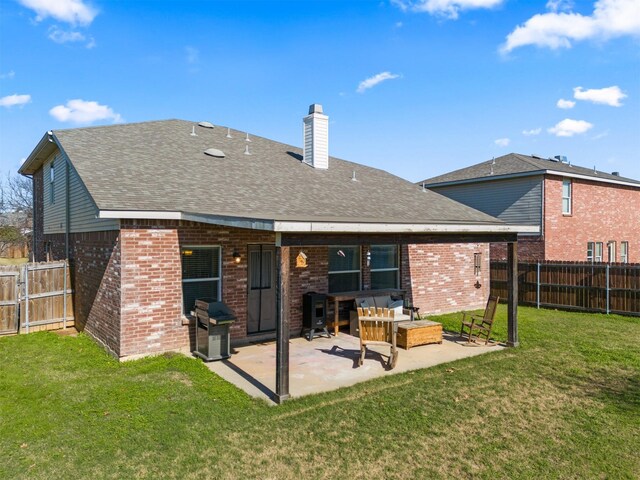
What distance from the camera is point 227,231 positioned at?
899cm

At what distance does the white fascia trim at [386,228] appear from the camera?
5.94m

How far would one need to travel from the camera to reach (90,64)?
642 inches

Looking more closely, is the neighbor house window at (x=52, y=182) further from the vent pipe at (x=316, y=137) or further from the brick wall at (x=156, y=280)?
the vent pipe at (x=316, y=137)

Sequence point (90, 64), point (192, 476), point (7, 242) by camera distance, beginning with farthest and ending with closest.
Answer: point (7, 242) < point (90, 64) < point (192, 476)

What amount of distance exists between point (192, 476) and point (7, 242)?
38.7m

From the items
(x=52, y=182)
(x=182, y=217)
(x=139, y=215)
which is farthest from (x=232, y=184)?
(x=52, y=182)

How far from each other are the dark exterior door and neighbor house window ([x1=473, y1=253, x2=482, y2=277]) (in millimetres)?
7368

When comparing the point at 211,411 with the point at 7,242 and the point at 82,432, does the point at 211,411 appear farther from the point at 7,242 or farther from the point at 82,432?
the point at 7,242

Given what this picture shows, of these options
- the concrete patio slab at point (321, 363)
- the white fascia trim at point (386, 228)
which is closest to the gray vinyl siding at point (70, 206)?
the concrete patio slab at point (321, 363)

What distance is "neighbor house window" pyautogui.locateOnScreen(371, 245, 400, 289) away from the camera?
11.9 m

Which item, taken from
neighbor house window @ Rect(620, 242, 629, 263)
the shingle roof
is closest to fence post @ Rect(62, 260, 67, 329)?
the shingle roof

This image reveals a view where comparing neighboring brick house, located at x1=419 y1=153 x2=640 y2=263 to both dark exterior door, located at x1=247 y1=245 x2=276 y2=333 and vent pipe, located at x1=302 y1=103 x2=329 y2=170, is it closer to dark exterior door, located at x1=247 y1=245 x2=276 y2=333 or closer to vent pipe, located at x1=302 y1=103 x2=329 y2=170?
vent pipe, located at x1=302 y1=103 x2=329 y2=170

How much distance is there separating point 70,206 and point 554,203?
18.0 metres

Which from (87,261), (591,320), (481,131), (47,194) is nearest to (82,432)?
(87,261)
